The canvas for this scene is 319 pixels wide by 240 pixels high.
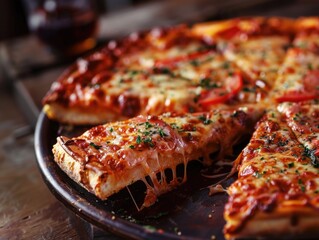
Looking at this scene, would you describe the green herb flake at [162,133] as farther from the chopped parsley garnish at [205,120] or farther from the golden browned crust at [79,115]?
the golden browned crust at [79,115]

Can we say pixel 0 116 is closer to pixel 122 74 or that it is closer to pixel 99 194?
pixel 122 74

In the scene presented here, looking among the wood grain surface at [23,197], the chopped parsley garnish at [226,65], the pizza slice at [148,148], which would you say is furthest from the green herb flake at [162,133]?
the chopped parsley garnish at [226,65]

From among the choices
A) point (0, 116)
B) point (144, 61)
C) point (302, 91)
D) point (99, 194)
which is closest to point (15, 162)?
point (0, 116)

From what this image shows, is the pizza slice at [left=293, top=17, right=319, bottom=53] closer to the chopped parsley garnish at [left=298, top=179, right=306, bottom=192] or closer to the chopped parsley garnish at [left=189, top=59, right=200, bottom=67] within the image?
the chopped parsley garnish at [left=189, top=59, right=200, bottom=67]

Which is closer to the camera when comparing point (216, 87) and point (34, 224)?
point (34, 224)

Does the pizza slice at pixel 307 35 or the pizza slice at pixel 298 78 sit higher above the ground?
the pizza slice at pixel 307 35

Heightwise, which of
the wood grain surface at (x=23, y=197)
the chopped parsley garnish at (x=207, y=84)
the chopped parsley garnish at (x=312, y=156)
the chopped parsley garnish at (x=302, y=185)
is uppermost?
the chopped parsley garnish at (x=207, y=84)
